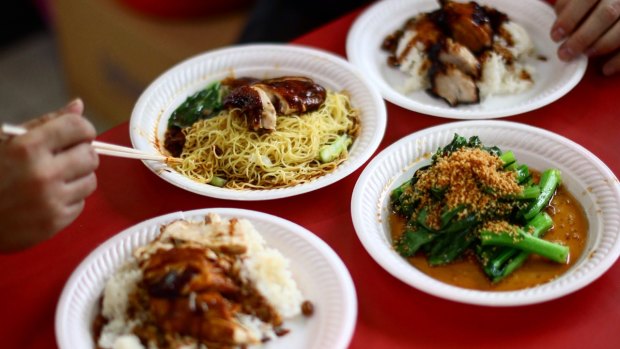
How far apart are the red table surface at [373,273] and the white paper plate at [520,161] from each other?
89 mm

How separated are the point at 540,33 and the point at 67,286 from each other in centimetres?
250

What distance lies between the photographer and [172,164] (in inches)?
94.9

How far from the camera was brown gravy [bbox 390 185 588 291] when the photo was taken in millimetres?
1960

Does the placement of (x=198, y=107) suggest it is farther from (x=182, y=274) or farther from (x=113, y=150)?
(x=182, y=274)

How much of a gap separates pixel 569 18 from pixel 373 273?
1.60m

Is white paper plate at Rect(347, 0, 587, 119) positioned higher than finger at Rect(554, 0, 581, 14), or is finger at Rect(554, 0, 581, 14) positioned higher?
finger at Rect(554, 0, 581, 14)

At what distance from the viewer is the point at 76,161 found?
6.11 ft

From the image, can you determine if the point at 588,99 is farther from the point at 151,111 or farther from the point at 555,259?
the point at 151,111

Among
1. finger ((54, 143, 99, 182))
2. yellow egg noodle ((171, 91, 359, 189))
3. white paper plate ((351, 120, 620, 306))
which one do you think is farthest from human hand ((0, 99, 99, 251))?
white paper plate ((351, 120, 620, 306))

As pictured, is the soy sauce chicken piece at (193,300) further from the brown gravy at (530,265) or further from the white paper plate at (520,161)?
the brown gravy at (530,265)

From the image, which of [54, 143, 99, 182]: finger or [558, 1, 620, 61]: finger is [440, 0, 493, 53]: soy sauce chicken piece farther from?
[54, 143, 99, 182]: finger

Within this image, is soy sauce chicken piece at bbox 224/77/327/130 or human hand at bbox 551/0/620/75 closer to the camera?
soy sauce chicken piece at bbox 224/77/327/130

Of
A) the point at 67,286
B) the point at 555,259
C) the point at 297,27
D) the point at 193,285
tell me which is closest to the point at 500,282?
the point at 555,259

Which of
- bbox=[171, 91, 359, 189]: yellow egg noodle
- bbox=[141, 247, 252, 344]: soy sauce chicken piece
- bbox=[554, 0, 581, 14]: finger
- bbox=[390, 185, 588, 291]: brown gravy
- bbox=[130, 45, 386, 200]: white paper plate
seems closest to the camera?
bbox=[141, 247, 252, 344]: soy sauce chicken piece
